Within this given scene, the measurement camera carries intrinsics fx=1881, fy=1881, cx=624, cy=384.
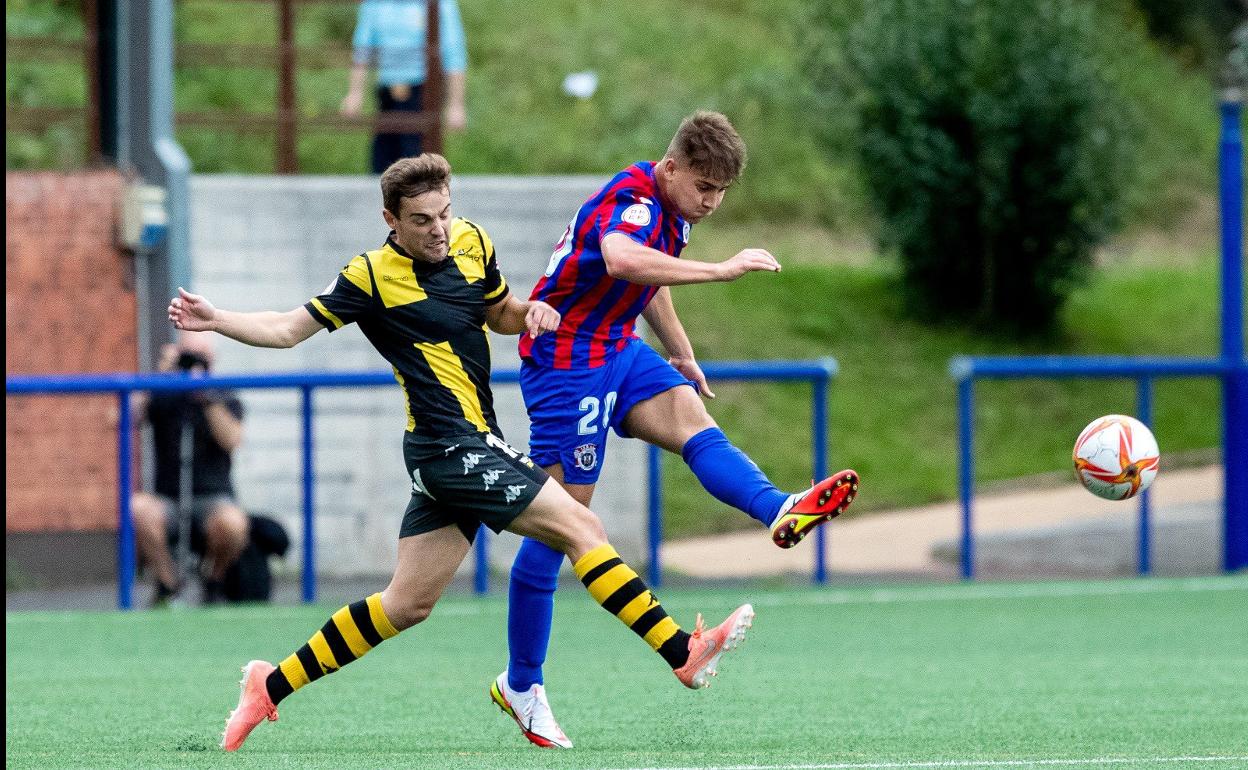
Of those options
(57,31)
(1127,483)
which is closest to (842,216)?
(57,31)

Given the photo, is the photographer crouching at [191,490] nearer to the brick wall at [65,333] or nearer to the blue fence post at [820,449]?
the brick wall at [65,333]

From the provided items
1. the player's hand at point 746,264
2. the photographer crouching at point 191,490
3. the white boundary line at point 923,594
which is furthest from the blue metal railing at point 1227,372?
the player's hand at point 746,264

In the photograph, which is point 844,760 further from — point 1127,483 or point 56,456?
point 56,456

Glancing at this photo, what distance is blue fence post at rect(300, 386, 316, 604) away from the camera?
1092 centimetres

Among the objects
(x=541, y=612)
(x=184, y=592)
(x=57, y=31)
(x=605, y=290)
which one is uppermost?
(x=57, y=31)

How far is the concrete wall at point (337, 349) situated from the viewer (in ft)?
43.1

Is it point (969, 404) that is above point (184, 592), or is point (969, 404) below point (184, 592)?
above

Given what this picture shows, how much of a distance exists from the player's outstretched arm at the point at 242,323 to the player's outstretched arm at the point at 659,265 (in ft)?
2.95

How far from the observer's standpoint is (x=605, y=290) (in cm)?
582

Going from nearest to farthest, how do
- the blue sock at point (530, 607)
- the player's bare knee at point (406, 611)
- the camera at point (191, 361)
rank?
the player's bare knee at point (406, 611) → the blue sock at point (530, 607) → the camera at point (191, 361)

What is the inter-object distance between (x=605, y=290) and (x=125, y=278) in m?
7.98

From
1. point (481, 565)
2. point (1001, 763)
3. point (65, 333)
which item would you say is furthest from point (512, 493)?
point (65, 333)

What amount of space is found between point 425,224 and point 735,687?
2690 mm

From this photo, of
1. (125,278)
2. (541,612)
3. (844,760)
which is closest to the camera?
(844,760)
